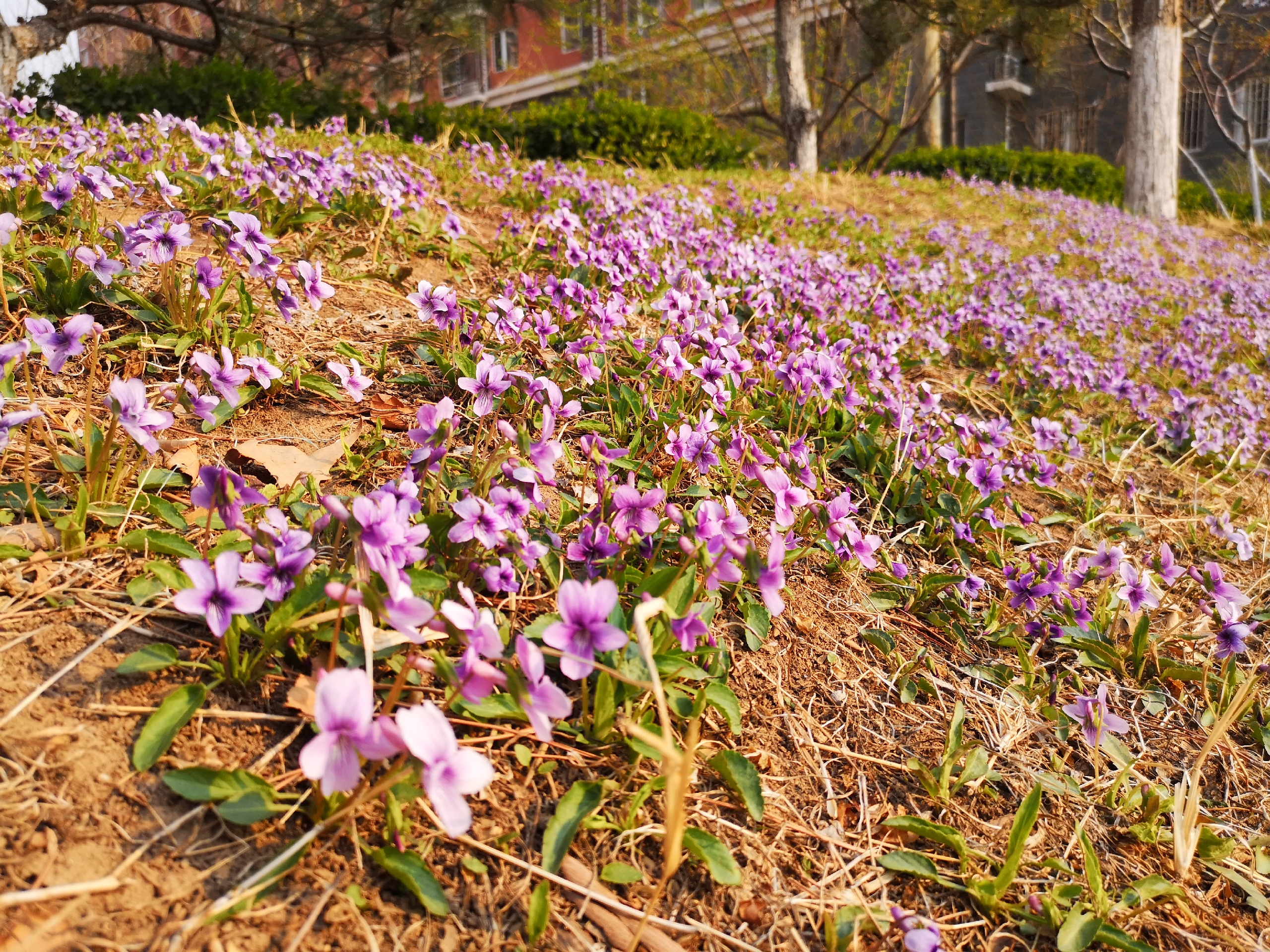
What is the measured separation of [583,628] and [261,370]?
1335 millimetres

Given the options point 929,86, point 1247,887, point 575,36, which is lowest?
point 1247,887

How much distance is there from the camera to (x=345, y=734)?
45.6 inches

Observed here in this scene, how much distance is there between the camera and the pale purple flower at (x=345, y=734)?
1132 mm

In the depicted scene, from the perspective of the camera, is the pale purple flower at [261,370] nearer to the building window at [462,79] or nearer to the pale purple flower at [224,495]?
the pale purple flower at [224,495]

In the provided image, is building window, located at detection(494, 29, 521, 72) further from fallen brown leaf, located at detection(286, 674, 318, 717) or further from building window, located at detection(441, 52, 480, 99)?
fallen brown leaf, located at detection(286, 674, 318, 717)

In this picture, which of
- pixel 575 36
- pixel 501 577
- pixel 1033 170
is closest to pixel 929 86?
pixel 1033 170

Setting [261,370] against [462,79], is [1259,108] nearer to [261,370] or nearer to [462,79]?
[462,79]

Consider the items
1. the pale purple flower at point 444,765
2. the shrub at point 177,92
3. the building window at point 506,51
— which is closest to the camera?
the pale purple flower at point 444,765

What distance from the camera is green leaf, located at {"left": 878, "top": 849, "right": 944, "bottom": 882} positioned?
172 cm

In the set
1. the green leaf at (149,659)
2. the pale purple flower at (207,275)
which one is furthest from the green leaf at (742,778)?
the pale purple flower at (207,275)

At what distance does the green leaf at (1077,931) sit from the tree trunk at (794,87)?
1212 centimetres

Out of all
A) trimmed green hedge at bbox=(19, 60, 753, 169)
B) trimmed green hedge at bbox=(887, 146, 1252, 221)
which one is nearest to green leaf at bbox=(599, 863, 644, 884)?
trimmed green hedge at bbox=(19, 60, 753, 169)

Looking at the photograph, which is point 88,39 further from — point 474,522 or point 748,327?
point 474,522

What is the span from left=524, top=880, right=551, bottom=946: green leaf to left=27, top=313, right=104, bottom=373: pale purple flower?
152cm
